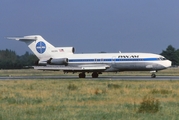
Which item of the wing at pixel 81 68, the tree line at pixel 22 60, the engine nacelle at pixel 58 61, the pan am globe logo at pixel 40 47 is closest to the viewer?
the wing at pixel 81 68

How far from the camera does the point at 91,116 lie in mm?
15508

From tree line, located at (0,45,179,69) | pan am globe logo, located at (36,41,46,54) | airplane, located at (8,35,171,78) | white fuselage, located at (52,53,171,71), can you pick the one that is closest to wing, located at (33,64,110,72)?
airplane, located at (8,35,171,78)

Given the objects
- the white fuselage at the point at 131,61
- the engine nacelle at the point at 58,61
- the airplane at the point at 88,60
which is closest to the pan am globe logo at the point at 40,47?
the airplane at the point at 88,60

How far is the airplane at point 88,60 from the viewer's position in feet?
179

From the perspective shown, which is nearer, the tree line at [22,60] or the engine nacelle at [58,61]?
the engine nacelle at [58,61]

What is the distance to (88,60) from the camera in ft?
187

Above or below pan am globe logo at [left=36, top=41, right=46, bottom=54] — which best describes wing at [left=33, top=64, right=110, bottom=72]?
below

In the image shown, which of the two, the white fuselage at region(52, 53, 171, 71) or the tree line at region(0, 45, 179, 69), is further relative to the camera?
the tree line at region(0, 45, 179, 69)

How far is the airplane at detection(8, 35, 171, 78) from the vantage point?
54531 millimetres

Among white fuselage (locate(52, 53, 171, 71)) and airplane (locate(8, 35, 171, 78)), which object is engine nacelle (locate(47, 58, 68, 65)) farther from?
white fuselage (locate(52, 53, 171, 71))

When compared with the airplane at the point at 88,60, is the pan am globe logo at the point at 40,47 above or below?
above

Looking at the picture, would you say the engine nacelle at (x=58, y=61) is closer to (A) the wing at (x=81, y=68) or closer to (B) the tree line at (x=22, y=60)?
(A) the wing at (x=81, y=68)

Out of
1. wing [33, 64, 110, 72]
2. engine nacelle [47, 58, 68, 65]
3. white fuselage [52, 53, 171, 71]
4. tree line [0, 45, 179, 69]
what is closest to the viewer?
white fuselage [52, 53, 171, 71]

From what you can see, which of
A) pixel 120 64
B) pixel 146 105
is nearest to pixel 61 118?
pixel 146 105
